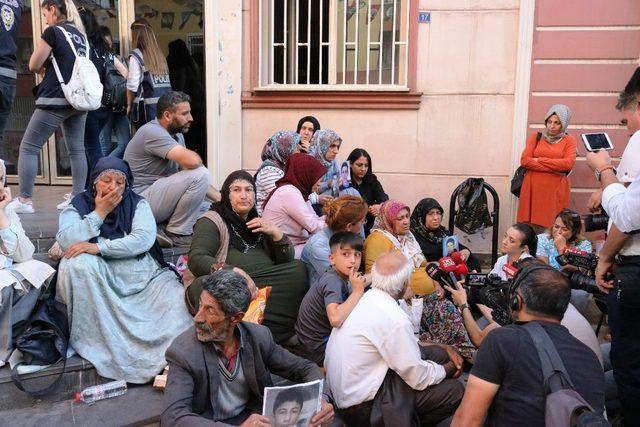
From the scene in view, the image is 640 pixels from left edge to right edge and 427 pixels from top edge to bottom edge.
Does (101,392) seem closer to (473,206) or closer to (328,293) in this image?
(328,293)

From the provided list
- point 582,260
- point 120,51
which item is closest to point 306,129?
point 120,51

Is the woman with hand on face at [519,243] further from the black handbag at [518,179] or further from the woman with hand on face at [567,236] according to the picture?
the black handbag at [518,179]

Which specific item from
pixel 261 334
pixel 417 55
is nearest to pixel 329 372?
pixel 261 334

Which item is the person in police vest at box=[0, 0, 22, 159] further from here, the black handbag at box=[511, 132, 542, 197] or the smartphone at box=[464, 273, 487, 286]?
the black handbag at box=[511, 132, 542, 197]

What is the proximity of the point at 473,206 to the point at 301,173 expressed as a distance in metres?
2.26

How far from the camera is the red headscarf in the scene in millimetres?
4930

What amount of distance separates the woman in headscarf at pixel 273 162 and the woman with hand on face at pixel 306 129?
464 mm

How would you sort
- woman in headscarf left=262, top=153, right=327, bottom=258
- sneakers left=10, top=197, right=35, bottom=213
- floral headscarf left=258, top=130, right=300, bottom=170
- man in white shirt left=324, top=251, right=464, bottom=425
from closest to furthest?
man in white shirt left=324, top=251, right=464, bottom=425, woman in headscarf left=262, top=153, right=327, bottom=258, sneakers left=10, top=197, right=35, bottom=213, floral headscarf left=258, top=130, right=300, bottom=170

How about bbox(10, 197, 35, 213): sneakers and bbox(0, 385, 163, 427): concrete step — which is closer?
bbox(0, 385, 163, 427): concrete step

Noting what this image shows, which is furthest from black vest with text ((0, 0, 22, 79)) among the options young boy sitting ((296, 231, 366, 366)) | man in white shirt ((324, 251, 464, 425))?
A: man in white shirt ((324, 251, 464, 425))

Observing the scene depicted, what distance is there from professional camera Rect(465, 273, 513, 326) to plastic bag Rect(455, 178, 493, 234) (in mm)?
2501

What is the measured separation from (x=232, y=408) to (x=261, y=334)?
1.19ft

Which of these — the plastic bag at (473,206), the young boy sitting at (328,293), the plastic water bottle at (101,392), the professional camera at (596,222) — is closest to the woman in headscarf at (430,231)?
the plastic bag at (473,206)

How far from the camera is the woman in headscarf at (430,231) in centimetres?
538
